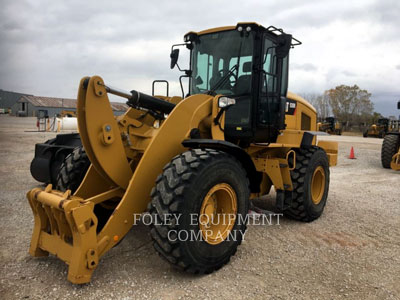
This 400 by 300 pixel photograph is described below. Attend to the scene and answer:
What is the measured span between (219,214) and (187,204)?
72 cm

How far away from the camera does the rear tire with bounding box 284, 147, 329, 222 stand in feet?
16.6

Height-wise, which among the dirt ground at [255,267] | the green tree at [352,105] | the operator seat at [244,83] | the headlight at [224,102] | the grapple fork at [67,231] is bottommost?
the dirt ground at [255,267]

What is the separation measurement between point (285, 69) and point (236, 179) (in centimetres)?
237

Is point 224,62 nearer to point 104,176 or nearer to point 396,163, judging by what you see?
point 104,176

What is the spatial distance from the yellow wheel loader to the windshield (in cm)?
1

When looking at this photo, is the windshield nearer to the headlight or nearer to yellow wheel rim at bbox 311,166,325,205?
the headlight

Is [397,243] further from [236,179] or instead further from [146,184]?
[146,184]

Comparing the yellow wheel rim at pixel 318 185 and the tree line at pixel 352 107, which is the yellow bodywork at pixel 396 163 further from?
the tree line at pixel 352 107

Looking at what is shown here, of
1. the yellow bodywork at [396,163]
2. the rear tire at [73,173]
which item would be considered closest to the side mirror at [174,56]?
the rear tire at [73,173]

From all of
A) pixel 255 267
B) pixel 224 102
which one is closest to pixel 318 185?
pixel 255 267

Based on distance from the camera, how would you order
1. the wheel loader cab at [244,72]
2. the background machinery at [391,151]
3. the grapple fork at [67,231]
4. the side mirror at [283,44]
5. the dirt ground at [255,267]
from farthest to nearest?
the background machinery at [391,151], the wheel loader cab at [244,72], the side mirror at [283,44], the dirt ground at [255,267], the grapple fork at [67,231]

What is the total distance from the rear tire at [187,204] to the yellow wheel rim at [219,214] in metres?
0.06

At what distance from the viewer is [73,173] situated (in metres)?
4.16

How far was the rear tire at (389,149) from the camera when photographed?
1173cm
